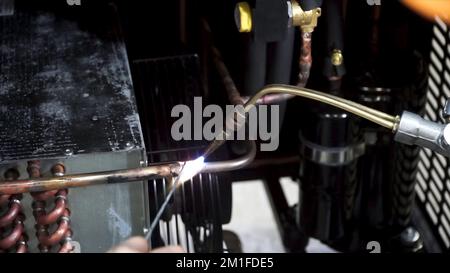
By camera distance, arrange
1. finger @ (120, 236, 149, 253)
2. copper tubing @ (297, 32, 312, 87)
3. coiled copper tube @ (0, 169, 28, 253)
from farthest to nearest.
Result: copper tubing @ (297, 32, 312, 87) < coiled copper tube @ (0, 169, 28, 253) < finger @ (120, 236, 149, 253)

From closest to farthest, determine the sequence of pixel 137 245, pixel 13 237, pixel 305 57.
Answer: pixel 137 245
pixel 13 237
pixel 305 57

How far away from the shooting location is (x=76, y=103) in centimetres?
93

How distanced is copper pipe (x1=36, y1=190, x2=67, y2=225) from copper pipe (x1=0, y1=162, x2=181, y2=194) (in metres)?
0.03

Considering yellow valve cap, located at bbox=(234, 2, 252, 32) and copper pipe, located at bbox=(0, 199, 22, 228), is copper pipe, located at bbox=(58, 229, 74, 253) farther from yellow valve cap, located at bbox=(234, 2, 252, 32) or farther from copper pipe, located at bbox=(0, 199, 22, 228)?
yellow valve cap, located at bbox=(234, 2, 252, 32)

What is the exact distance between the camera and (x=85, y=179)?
0.83 meters

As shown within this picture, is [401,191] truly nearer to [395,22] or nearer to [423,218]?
[423,218]

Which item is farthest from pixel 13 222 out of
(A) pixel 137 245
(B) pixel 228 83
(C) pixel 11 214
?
(B) pixel 228 83

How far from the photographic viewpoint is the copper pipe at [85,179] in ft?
2.67

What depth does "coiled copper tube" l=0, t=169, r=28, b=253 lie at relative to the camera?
84cm

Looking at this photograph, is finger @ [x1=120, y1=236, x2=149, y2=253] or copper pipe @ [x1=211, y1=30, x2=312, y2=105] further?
copper pipe @ [x1=211, y1=30, x2=312, y2=105]

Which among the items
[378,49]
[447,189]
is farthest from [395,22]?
[447,189]

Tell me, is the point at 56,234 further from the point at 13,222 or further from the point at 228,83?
the point at 228,83

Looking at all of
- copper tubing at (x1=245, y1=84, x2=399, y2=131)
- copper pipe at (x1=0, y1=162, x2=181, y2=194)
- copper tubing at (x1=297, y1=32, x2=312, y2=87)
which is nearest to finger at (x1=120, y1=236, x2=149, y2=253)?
copper pipe at (x1=0, y1=162, x2=181, y2=194)

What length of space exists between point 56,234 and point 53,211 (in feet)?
0.09
